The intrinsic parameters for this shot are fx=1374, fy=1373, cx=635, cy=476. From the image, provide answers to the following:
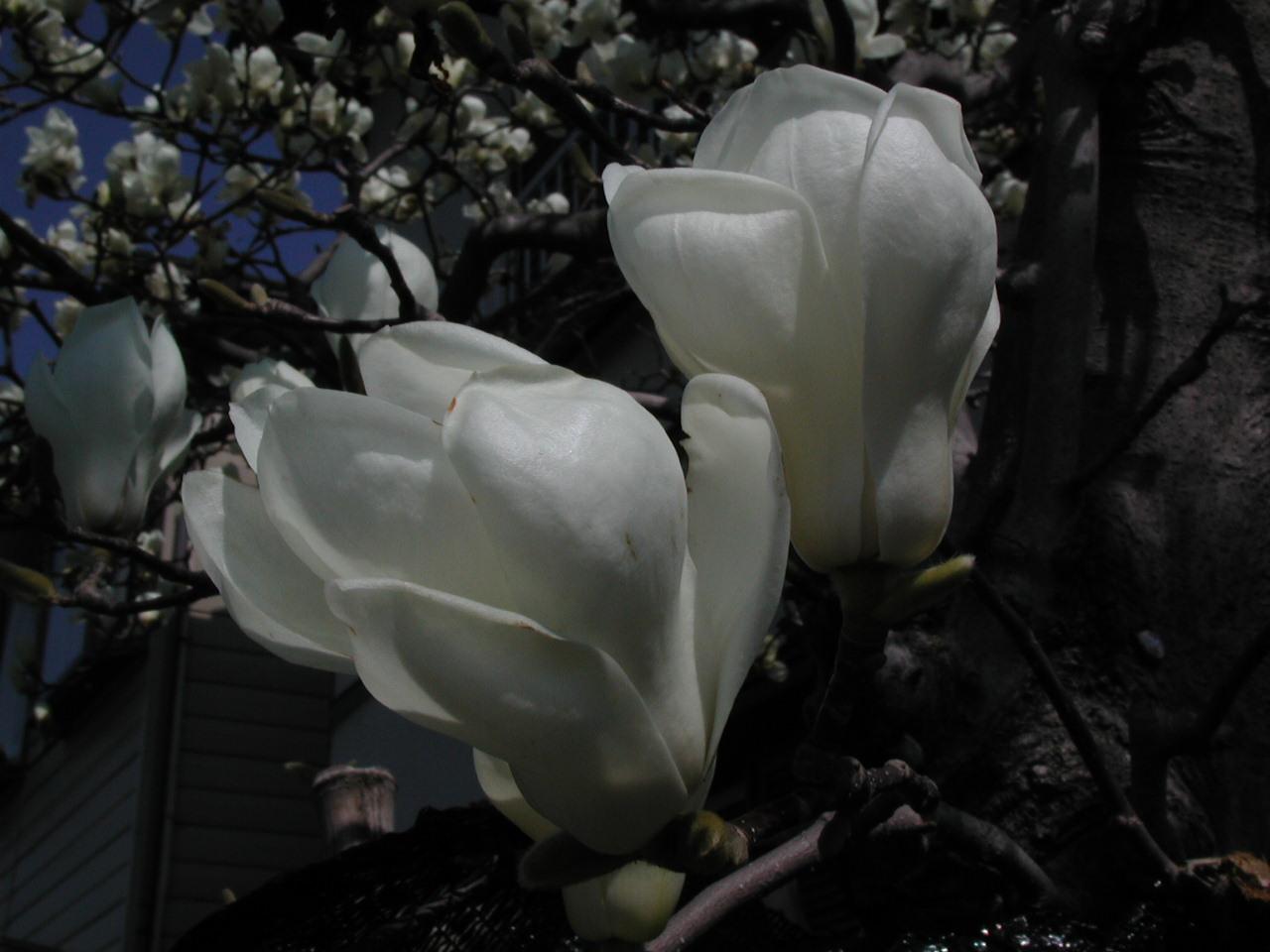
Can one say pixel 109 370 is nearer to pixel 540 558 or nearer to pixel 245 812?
pixel 540 558

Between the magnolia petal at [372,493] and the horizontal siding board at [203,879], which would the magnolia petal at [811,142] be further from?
the horizontal siding board at [203,879]

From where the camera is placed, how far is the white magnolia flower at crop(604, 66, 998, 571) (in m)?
0.41

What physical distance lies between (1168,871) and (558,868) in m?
0.41

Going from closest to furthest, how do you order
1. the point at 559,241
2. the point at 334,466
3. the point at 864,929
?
the point at 334,466, the point at 864,929, the point at 559,241

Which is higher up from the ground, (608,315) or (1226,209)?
(1226,209)

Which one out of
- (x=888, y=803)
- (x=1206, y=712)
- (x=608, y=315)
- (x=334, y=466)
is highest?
(x=334, y=466)

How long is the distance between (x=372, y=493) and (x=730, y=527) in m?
0.10

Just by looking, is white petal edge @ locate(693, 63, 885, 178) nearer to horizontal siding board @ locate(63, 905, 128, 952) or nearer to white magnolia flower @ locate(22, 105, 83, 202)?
white magnolia flower @ locate(22, 105, 83, 202)

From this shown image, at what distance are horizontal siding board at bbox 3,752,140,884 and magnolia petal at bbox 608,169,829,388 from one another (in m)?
5.14

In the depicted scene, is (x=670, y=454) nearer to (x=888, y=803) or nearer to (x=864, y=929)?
(x=888, y=803)

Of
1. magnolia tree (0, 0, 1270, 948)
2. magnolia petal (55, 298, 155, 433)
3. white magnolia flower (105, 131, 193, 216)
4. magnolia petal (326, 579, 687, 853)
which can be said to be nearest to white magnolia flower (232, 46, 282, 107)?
white magnolia flower (105, 131, 193, 216)

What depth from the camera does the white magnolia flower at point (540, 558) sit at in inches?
13.5

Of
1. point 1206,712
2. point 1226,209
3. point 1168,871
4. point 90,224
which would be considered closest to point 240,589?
point 1168,871

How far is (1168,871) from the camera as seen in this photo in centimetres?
66
